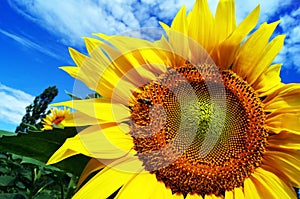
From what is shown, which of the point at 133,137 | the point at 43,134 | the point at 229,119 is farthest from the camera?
the point at 229,119

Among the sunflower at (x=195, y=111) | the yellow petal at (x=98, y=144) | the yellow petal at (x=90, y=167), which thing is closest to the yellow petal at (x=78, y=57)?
the sunflower at (x=195, y=111)

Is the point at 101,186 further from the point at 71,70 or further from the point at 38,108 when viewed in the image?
the point at 38,108

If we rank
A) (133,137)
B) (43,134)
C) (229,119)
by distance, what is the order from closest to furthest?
(43,134)
(133,137)
(229,119)

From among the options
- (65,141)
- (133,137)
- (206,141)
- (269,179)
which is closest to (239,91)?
(206,141)


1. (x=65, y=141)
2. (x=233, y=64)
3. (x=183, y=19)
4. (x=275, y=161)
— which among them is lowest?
(x=275, y=161)

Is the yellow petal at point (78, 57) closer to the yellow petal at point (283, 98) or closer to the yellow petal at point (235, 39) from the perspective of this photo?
the yellow petal at point (235, 39)

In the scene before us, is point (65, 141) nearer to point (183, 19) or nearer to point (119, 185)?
point (119, 185)
